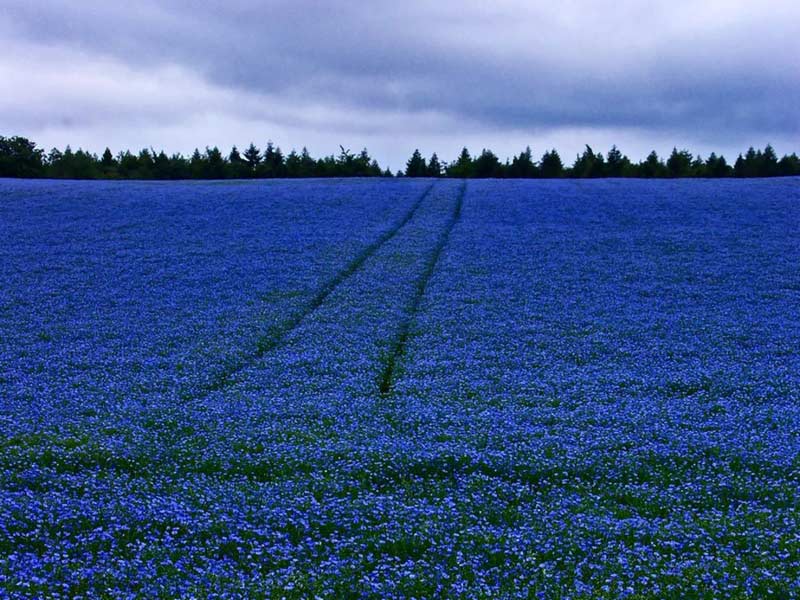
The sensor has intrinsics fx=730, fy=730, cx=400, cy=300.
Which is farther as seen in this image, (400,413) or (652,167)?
(652,167)

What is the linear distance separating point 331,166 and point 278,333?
60.3 metres

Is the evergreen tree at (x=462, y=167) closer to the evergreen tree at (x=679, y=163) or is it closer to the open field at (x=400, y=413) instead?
the evergreen tree at (x=679, y=163)

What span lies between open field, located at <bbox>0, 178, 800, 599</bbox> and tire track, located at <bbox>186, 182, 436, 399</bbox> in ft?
0.36

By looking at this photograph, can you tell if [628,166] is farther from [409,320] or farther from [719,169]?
[409,320]

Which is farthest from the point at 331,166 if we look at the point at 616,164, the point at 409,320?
the point at 409,320

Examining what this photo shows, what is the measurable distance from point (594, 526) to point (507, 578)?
196 cm

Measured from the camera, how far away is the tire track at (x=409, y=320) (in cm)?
1782

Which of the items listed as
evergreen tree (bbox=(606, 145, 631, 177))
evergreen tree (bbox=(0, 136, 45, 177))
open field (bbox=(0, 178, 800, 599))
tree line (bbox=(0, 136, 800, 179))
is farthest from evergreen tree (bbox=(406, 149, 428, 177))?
open field (bbox=(0, 178, 800, 599))

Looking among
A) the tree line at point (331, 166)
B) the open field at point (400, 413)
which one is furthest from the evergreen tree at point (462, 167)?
the open field at point (400, 413)

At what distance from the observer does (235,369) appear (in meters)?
18.6

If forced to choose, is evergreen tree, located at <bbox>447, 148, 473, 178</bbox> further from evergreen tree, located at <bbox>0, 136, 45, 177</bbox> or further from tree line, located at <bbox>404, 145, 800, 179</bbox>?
evergreen tree, located at <bbox>0, 136, 45, 177</bbox>

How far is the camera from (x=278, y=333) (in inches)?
850

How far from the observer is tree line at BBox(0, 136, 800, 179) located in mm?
76312

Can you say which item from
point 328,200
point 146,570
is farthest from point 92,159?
point 146,570
